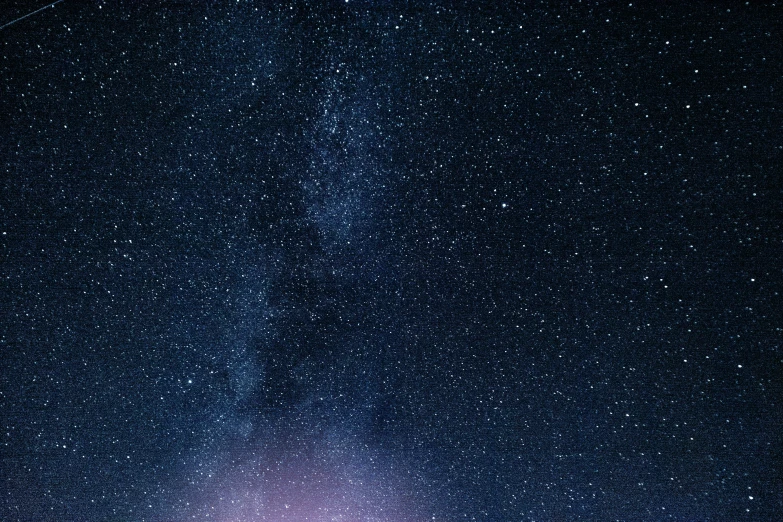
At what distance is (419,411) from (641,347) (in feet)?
0.90

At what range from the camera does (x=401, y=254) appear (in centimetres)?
53

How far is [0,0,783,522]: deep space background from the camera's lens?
0.50 metres

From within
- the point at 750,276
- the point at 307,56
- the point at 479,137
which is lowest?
the point at 750,276

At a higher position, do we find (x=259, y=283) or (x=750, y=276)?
(x=259, y=283)

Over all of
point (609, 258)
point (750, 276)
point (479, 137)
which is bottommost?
point (750, 276)

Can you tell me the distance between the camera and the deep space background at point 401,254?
50 centimetres

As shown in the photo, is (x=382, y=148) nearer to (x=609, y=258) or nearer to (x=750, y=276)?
(x=609, y=258)

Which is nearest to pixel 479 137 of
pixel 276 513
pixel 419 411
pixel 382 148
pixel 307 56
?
pixel 382 148

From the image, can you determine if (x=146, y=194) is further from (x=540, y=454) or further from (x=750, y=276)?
(x=750, y=276)

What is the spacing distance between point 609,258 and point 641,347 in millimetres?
112

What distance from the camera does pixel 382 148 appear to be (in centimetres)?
52

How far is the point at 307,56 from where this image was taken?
0.51 metres

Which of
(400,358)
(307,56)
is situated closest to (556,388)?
(400,358)

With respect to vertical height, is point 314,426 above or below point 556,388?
above
